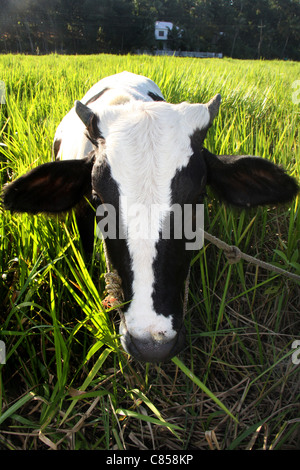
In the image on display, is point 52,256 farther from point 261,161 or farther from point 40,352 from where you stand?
point 261,161

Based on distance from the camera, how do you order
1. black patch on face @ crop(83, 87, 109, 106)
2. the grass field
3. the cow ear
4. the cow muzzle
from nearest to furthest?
the cow muzzle
the grass field
the cow ear
black patch on face @ crop(83, 87, 109, 106)

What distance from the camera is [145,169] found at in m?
1.29

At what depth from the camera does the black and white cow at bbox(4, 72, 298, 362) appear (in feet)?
3.96

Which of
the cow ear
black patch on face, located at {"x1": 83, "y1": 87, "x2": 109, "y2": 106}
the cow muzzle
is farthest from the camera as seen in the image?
black patch on face, located at {"x1": 83, "y1": 87, "x2": 109, "y2": 106}

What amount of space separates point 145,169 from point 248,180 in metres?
0.58

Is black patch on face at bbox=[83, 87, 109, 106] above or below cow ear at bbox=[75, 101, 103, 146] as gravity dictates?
above

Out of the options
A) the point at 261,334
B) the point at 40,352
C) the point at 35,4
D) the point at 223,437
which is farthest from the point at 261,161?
the point at 35,4

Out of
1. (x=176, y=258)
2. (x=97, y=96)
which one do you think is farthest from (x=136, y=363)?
(x=97, y=96)

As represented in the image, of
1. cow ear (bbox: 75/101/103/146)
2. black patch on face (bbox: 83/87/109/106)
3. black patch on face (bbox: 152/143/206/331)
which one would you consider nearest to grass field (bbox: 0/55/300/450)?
black patch on face (bbox: 152/143/206/331)

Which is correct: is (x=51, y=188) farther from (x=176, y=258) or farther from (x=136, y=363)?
(x=136, y=363)

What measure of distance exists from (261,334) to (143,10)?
155ft

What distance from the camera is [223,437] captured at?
144cm

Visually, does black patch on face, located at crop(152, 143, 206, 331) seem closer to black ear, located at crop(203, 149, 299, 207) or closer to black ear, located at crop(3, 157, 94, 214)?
black ear, located at crop(203, 149, 299, 207)

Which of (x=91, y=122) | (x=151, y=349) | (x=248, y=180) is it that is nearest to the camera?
(x=151, y=349)
